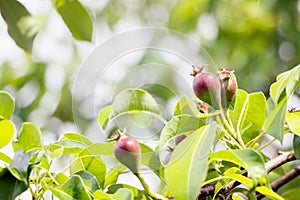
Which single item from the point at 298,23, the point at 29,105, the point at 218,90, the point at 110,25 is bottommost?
the point at 29,105

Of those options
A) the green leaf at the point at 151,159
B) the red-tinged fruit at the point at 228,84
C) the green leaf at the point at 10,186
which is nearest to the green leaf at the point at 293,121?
the red-tinged fruit at the point at 228,84

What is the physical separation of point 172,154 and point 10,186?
0.82 feet

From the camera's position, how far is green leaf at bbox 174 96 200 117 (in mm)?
1012

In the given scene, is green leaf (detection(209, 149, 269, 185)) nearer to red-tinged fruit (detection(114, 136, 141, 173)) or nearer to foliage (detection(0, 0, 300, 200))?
foliage (detection(0, 0, 300, 200))

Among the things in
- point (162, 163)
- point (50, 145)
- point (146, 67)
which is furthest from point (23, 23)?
point (162, 163)

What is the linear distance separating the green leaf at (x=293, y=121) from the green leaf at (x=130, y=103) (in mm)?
256

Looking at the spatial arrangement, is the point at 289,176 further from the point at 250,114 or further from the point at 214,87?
the point at 214,87

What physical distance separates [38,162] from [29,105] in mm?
2505

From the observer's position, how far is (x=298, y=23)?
3355 mm

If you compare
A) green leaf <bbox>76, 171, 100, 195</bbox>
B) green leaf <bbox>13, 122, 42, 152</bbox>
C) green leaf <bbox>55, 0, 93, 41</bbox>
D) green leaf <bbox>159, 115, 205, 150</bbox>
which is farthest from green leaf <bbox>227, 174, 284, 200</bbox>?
green leaf <bbox>55, 0, 93, 41</bbox>

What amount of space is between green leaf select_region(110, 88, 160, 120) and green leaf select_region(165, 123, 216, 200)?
0.26 meters

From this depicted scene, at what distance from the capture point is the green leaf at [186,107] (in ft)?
3.32

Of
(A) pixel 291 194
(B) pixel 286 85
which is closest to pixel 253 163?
(B) pixel 286 85

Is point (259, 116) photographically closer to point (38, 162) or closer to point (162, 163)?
point (162, 163)
